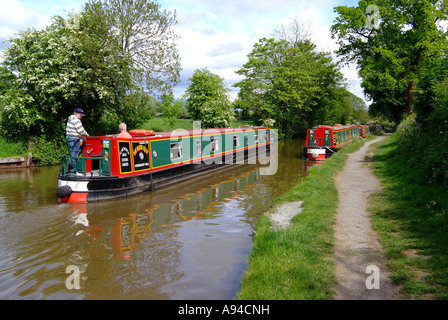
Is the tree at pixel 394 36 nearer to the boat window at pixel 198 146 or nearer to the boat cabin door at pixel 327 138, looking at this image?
the boat cabin door at pixel 327 138

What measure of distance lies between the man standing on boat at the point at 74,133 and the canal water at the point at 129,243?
1193 millimetres

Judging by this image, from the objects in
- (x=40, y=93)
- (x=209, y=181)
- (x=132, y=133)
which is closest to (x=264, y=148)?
(x=209, y=181)

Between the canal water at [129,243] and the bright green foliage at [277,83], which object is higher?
the bright green foliage at [277,83]

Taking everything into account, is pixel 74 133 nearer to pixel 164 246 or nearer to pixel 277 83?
pixel 164 246

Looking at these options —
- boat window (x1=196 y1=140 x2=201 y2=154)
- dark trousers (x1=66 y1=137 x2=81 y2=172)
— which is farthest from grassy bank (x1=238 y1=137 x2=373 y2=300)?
boat window (x1=196 y1=140 x2=201 y2=154)

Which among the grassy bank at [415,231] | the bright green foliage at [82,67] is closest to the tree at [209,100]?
the bright green foliage at [82,67]

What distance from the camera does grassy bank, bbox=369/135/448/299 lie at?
3732 mm

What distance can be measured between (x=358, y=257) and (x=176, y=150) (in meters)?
9.07

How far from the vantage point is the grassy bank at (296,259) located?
12.4ft

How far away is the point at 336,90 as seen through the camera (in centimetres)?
3675

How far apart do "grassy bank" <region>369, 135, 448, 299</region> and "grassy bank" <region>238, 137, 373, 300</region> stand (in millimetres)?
839

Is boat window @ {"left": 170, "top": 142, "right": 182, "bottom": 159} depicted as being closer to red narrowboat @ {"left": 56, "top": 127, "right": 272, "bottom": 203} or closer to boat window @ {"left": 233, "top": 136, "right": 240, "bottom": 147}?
→ red narrowboat @ {"left": 56, "top": 127, "right": 272, "bottom": 203}

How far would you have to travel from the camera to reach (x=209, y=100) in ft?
82.6
